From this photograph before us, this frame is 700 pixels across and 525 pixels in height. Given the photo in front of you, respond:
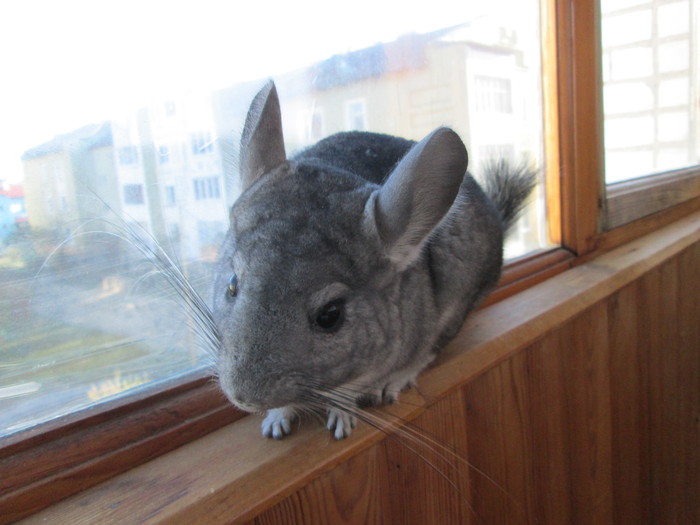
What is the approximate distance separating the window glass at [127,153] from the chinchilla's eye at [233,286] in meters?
0.09

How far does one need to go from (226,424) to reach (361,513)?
0.26 meters

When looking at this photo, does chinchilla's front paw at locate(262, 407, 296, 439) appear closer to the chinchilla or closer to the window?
the chinchilla

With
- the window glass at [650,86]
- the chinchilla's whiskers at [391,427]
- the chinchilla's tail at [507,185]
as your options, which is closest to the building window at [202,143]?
the chinchilla's whiskers at [391,427]

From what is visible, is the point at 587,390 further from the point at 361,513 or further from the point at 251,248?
the point at 251,248

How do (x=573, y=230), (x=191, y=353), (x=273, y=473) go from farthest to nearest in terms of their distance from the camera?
(x=573, y=230) → (x=191, y=353) → (x=273, y=473)

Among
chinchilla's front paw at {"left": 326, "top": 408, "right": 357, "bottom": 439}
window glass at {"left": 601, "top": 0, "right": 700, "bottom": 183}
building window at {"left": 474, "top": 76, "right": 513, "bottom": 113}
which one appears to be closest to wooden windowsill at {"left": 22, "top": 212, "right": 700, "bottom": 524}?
chinchilla's front paw at {"left": 326, "top": 408, "right": 357, "bottom": 439}

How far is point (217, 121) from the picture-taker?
100cm

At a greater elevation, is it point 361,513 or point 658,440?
point 361,513

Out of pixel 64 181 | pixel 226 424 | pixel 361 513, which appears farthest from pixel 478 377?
pixel 64 181

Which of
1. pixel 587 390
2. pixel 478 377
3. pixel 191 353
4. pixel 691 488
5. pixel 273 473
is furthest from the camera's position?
pixel 691 488

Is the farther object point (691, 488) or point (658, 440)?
point (691, 488)

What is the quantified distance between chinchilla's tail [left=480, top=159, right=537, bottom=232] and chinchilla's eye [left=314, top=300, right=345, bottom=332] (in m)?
0.89

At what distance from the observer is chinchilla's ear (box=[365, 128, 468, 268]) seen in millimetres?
754

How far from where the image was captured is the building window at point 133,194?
34.6 inches
